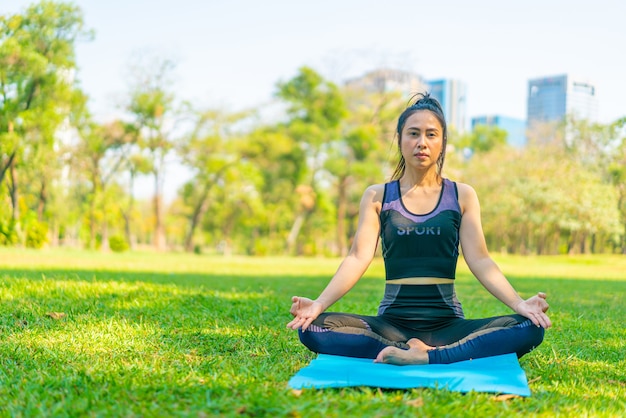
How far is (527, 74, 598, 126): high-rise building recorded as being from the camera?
73.0 metres

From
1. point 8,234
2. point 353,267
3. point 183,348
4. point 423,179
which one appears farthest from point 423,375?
point 8,234

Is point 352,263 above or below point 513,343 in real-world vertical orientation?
above

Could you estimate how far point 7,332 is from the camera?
376 centimetres

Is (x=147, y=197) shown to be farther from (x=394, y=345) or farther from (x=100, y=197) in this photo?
(x=394, y=345)

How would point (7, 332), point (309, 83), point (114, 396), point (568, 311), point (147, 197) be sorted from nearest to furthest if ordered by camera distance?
point (114, 396) < point (7, 332) < point (568, 311) < point (309, 83) < point (147, 197)

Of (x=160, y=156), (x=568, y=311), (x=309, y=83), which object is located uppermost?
(x=309, y=83)

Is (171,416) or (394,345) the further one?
(394,345)

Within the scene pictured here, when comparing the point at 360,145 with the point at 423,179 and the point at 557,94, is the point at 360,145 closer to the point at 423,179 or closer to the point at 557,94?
the point at 423,179

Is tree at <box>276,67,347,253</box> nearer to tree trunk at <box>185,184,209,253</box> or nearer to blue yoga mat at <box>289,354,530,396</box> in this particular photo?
tree trunk at <box>185,184,209,253</box>

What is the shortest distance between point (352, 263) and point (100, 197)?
29.9 m

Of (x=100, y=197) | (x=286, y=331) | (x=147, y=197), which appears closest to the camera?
(x=286, y=331)

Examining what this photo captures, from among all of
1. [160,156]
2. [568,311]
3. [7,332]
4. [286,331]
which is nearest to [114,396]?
[7,332]

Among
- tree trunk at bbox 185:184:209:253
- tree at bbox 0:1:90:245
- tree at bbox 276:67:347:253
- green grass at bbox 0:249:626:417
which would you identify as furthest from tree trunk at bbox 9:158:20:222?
green grass at bbox 0:249:626:417

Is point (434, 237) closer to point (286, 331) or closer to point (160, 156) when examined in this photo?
point (286, 331)
